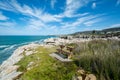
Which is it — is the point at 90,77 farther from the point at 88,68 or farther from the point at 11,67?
the point at 11,67

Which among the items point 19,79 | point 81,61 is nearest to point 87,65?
point 81,61

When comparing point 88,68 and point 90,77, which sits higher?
point 88,68

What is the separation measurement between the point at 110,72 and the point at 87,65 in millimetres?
1237

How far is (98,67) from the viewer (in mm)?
5031

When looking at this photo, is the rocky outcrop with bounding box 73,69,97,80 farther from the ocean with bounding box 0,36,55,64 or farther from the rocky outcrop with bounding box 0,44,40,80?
the ocean with bounding box 0,36,55,64

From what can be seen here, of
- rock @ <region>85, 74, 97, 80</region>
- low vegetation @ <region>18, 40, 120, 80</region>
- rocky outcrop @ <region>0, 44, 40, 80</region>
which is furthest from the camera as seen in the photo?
rocky outcrop @ <region>0, 44, 40, 80</region>

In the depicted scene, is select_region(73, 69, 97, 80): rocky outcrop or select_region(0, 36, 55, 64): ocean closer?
select_region(73, 69, 97, 80): rocky outcrop

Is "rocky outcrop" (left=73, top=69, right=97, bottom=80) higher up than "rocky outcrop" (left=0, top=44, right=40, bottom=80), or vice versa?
"rocky outcrop" (left=73, top=69, right=97, bottom=80)

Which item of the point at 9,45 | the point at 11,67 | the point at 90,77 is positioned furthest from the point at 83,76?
the point at 9,45

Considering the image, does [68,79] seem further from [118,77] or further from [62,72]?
[118,77]

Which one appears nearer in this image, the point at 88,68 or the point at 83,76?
the point at 83,76

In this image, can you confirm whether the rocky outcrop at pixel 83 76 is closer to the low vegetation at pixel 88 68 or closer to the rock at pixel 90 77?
the rock at pixel 90 77

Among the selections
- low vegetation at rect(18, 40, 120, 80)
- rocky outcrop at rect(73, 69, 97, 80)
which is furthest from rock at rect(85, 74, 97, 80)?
low vegetation at rect(18, 40, 120, 80)

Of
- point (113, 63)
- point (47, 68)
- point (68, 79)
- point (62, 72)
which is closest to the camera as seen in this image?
point (113, 63)
